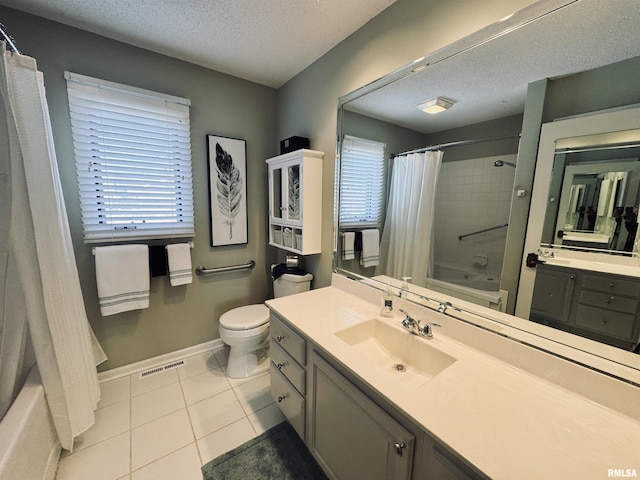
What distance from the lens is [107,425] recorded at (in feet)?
5.03

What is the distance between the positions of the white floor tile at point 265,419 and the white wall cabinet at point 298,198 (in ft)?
3.58

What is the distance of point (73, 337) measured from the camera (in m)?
1.28

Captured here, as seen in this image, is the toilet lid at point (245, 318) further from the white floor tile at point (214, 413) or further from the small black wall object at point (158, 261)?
the small black wall object at point (158, 261)

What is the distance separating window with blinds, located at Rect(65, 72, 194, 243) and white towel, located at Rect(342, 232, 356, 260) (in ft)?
4.15

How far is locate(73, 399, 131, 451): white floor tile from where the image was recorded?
1428mm

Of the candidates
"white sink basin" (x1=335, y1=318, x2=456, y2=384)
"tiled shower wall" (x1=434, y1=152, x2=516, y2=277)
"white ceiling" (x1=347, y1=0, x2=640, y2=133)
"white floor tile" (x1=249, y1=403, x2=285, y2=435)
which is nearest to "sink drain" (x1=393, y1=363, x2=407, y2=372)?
"white sink basin" (x1=335, y1=318, x2=456, y2=384)

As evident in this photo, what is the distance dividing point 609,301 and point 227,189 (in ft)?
7.56

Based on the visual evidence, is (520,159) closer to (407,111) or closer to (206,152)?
(407,111)

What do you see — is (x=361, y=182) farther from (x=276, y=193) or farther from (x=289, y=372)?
(x=289, y=372)

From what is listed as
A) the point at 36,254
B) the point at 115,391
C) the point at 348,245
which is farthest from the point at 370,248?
the point at 115,391

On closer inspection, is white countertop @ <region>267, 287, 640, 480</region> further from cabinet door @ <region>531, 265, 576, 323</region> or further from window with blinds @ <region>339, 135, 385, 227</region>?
window with blinds @ <region>339, 135, 385, 227</region>

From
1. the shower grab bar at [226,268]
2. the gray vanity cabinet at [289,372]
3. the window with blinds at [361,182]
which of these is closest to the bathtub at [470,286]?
the window with blinds at [361,182]

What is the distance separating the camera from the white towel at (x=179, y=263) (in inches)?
76.3

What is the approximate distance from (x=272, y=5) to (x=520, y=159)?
1.46m
